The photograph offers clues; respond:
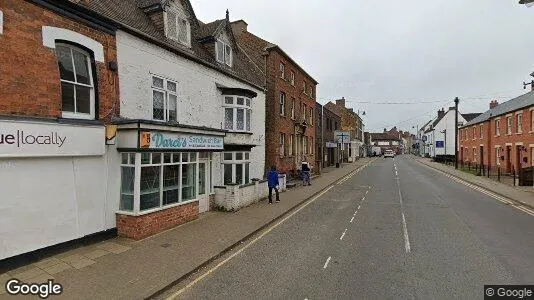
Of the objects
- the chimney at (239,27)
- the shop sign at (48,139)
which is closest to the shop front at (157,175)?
the shop sign at (48,139)

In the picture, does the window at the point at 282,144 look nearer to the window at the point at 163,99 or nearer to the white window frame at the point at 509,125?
the window at the point at 163,99

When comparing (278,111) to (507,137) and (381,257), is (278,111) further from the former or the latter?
(507,137)

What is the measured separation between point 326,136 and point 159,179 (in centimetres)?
3354

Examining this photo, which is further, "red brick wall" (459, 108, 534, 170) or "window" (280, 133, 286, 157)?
"red brick wall" (459, 108, 534, 170)

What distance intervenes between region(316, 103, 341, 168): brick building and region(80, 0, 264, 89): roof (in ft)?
65.3

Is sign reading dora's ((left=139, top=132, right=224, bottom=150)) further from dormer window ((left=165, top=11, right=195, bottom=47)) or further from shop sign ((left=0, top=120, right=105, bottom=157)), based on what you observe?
dormer window ((left=165, top=11, right=195, bottom=47))

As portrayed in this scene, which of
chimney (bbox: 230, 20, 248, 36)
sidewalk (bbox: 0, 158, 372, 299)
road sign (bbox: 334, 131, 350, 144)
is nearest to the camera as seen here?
sidewalk (bbox: 0, 158, 372, 299)

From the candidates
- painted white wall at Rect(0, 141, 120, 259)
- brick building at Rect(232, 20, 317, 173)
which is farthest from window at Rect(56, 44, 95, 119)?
brick building at Rect(232, 20, 317, 173)

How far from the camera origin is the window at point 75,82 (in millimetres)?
8258

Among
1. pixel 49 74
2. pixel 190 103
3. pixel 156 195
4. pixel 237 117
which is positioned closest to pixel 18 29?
pixel 49 74

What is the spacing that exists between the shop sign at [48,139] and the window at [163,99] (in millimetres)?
2824

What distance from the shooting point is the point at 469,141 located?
1732 inches

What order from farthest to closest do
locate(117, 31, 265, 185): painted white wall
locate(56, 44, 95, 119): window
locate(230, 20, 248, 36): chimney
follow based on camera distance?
locate(230, 20, 248, 36): chimney
locate(117, 31, 265, 185): painted white wall
locate(56, 44, 95, 119): window

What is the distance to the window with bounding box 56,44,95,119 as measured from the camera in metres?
8.26
